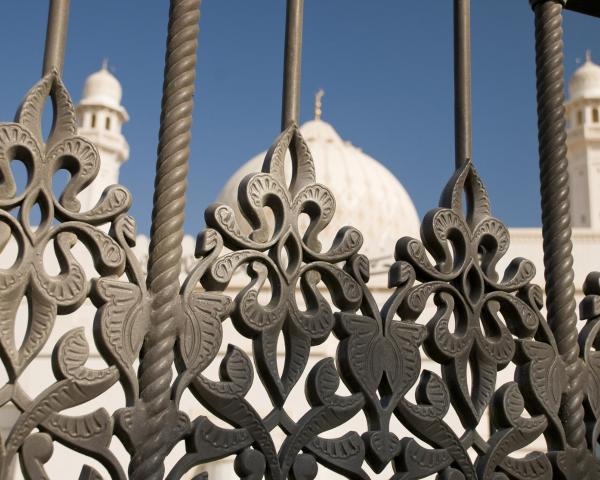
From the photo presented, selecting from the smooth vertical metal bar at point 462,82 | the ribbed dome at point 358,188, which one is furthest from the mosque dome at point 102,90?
the smooth vertical metal bar at point 462,82

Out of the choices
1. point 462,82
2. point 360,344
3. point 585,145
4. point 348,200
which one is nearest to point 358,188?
point 348,200

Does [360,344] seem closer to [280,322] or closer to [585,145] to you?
[280,322]

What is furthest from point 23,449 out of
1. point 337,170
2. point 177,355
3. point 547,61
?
point 337,170

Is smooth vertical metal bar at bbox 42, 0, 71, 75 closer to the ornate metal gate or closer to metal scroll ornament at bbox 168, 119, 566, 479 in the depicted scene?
the ornate metal gate

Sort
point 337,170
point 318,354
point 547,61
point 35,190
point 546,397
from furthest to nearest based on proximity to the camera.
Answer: point 337,170 → point 318,354 → point 547,61 → point 546,397 → point 35,190

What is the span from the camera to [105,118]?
24.0m

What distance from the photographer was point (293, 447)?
4.82 feet

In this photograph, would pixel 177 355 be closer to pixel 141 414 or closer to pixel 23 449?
pixel 141 414

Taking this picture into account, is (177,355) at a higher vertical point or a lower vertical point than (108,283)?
lower

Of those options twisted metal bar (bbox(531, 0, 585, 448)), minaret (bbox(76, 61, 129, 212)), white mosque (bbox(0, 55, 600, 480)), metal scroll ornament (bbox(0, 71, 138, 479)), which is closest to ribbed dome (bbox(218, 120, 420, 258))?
white mosque (bbox(0, 55, 600, 480))

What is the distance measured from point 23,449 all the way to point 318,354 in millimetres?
6164

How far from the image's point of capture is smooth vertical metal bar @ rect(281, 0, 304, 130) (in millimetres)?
1736

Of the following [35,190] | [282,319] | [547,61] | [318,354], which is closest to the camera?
[35,190]

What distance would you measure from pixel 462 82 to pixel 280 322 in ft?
2.59
